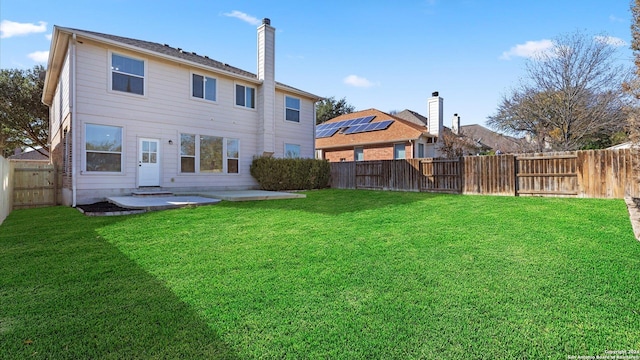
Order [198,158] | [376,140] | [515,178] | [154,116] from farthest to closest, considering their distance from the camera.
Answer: [376,140]
[198,158]
[154,116]
[515,178]

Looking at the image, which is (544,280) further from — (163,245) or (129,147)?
(129,147)

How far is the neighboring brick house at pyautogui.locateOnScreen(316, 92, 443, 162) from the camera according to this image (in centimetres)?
1984

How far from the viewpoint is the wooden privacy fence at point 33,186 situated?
926cm

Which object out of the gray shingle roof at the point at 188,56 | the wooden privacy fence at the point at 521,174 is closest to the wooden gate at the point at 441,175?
the wooden privacy fence at the point at 521,174

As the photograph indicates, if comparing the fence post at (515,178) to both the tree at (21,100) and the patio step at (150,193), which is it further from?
the tree at (21,100)

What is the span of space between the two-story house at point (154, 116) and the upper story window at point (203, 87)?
38 millimetres

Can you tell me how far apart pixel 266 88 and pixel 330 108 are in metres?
21.4

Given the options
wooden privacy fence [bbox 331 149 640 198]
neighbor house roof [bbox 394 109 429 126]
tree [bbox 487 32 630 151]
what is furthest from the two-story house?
neighbor house roof [bbox 394 109 429 126]

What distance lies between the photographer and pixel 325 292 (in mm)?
2676

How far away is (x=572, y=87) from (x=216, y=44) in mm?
16226

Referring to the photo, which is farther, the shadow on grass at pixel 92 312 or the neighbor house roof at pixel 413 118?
the neighbor house roof at pixel 413 118

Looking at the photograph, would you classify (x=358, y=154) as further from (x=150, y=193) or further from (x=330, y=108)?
(x=150, y=193)

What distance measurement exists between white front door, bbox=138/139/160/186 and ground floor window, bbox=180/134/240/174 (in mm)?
812

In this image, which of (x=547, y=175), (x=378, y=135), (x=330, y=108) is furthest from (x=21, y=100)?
(x=547, y=175)
